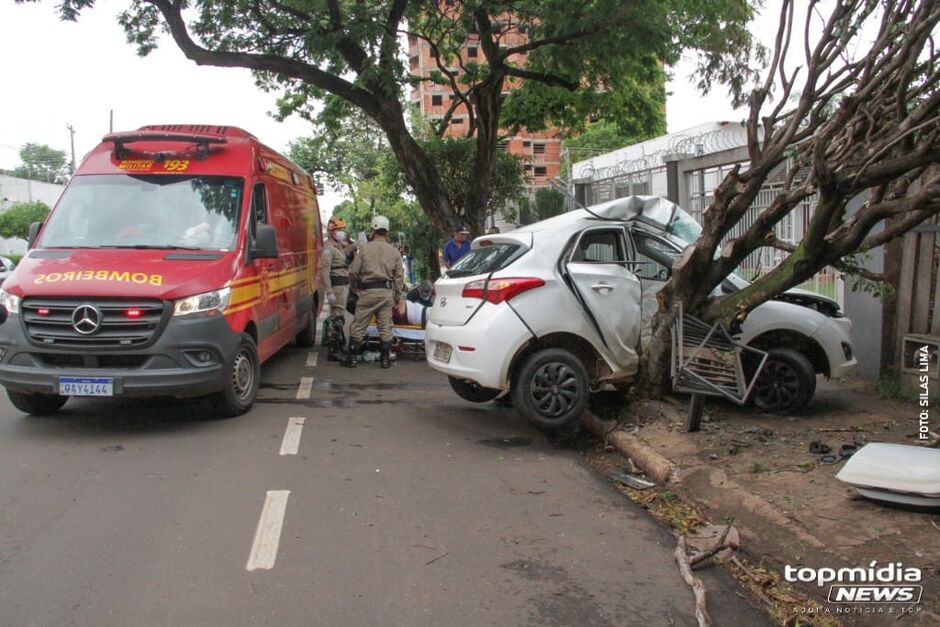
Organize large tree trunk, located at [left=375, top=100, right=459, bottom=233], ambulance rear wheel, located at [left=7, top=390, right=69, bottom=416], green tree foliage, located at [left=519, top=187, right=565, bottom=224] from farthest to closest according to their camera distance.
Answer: green tree foliage, located at [left=519, top=187, right=565, bottom=224]
large tree trunk, located at [left=375, top=100, right=459, bottom=233]
ambulance rear wheel, located at [left=7, top=390, right=69, bottom=416]

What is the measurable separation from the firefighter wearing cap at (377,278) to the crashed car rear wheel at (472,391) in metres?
2.64

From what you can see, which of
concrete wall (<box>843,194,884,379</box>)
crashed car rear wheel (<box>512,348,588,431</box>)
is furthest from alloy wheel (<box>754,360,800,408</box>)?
crashed car rear wheel (<box>512,348,588,431</box>)

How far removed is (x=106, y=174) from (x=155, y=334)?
2329 mm

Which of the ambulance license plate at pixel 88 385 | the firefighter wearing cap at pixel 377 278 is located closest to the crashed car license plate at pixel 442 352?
the ambulance license plate at pixel 88 385

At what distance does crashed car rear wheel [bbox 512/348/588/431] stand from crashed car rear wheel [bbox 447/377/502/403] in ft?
3.62

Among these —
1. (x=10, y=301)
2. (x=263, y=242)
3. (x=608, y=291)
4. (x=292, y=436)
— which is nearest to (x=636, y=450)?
(x=608, y=291)

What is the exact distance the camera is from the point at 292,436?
6.81 metres

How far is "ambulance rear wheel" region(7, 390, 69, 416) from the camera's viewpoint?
23.6 feet

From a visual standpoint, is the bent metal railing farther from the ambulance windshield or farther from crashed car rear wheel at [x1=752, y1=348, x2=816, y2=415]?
the ambulance windshield

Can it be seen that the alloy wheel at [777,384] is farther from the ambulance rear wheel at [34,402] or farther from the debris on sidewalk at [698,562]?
the ambulance rear wheel at [34,402]

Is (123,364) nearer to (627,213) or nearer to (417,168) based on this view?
(627,213)

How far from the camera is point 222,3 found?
12.8m

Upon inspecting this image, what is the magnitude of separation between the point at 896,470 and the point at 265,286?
6.20 metres

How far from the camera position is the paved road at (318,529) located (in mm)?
3645
